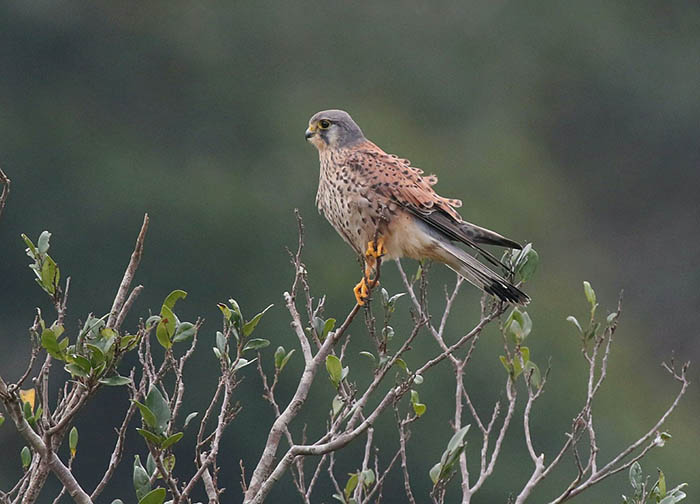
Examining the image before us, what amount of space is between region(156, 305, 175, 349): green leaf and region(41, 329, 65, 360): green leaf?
26 cm

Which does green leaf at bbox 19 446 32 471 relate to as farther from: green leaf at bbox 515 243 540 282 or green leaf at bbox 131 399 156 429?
green leaf at bbox 515 243 540 282

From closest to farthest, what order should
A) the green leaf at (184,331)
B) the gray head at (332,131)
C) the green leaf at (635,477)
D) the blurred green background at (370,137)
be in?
the green leaf at (184,331), the green leaf at (635,477), the gray head at (332,131), the blurred green background at (370,137)

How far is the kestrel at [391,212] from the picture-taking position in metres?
4.09

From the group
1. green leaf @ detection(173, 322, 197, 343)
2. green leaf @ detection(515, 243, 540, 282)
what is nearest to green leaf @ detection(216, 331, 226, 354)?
green leaf @ detection(173, 322, 197, 343)

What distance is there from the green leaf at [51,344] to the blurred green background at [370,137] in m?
9.51

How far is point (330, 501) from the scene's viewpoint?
1410cm

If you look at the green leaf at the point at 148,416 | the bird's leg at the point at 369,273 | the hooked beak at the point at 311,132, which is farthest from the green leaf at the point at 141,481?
the hooked beak at the point at 311,132

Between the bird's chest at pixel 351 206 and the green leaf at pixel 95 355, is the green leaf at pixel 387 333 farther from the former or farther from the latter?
the bird's chest at pixel 351 206

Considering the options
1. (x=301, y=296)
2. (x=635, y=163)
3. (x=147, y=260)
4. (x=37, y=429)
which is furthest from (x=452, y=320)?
(x=37, y=429)

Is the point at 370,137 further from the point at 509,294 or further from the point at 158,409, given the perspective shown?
the point at 158,409

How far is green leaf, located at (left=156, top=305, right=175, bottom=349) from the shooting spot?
2.93 m

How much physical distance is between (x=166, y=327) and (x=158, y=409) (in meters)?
0.25

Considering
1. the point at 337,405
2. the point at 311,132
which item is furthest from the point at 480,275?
the point at 311,132

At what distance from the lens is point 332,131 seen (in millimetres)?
4668
